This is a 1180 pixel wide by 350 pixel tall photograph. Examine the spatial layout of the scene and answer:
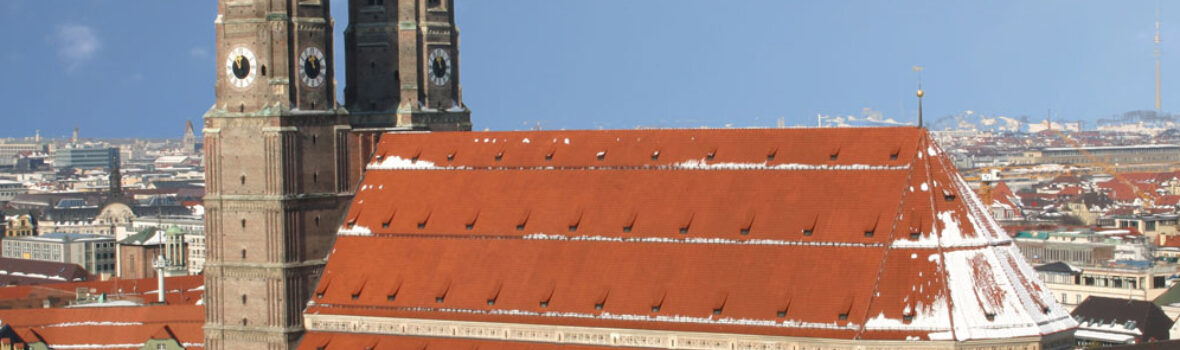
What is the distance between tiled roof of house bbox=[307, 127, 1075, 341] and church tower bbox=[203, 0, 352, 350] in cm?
178

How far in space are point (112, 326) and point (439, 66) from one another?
3275 cm

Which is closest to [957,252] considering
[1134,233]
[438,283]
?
[438,283]

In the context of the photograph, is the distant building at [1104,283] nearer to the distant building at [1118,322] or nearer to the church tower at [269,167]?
the distant building at [1118,322]

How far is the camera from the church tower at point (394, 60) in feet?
338

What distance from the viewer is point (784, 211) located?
87.7m

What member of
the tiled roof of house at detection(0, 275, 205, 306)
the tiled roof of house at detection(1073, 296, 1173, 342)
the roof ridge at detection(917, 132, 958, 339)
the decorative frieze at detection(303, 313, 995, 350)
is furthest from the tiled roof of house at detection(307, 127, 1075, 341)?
→ the tiled roof of house at detection(0, 275, 205, 306)

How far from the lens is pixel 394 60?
338 ft

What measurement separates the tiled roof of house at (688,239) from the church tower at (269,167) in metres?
1.78

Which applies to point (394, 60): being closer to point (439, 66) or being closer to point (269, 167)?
point (439, 66)

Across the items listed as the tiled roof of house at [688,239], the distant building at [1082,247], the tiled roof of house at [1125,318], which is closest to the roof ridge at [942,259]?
the tiled roof of house at [688,239]

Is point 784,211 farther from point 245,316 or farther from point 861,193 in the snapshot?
point 245,316

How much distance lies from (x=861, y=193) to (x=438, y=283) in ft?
61.0

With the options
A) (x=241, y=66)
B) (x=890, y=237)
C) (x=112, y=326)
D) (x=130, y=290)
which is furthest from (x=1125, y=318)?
(x=130, y=290)

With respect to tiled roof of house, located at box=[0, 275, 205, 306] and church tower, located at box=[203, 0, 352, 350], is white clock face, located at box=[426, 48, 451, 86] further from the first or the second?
tiled roof of house, located at box=[0, 275, 205, 306]
